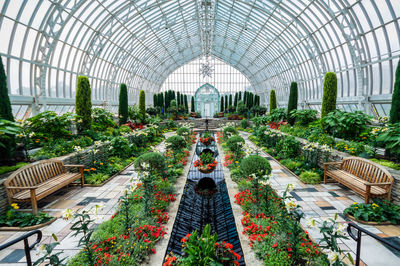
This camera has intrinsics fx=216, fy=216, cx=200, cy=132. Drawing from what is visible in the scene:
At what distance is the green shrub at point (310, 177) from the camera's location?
5.81 meters

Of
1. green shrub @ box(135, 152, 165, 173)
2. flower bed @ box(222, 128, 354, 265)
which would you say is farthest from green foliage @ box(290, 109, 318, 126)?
green shrub @ box(135, 152, 165, 173)

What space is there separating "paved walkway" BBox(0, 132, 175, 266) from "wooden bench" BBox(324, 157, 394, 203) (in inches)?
181

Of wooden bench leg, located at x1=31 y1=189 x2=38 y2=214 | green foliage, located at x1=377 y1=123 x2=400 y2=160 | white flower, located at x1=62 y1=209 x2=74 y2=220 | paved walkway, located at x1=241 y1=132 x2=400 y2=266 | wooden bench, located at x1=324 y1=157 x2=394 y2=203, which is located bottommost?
paved walkway, located at x1=241 y1=132 x2=400 y2=266

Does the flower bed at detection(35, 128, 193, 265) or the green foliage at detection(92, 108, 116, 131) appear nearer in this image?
the flower bed at detection(35, 128, 193, 265)

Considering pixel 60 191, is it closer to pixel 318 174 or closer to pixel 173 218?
pixel 173 218

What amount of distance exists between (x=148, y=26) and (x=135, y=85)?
1083 centimetres

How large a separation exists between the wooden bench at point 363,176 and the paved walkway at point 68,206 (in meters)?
4.59

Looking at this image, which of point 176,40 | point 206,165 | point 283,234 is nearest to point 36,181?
point 206,165

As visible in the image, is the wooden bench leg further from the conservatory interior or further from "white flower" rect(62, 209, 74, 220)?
"white flower" rect(62, 209, 74, 220)

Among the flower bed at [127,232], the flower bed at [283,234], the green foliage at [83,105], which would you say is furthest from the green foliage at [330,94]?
the green foliage at [83,105]

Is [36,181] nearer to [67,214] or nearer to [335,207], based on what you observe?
[67,214]

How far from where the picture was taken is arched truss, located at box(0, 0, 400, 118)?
955 centimetres

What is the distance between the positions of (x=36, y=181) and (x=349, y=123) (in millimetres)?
8923

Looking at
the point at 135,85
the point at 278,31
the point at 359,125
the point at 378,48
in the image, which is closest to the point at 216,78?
the point at 135,85
